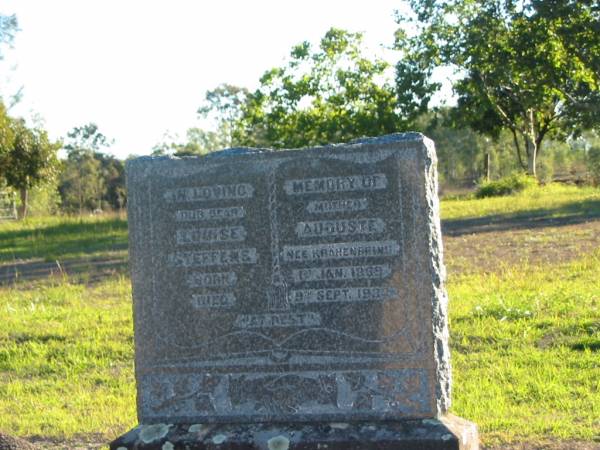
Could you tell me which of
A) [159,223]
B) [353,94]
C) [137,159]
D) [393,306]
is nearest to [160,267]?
[159,223]

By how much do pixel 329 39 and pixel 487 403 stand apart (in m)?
26.7

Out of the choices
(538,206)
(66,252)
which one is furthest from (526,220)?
(66,252)

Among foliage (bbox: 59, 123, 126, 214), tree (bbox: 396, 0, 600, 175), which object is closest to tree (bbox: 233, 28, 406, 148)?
tree (bbox: 396, 0, 600, 175)

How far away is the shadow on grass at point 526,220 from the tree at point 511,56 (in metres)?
4.59

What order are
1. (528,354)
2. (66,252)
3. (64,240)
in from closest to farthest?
(528,354), (66,252), (64,240)

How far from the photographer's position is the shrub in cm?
2836

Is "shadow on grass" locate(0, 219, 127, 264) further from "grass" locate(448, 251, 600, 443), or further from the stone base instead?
the stone base

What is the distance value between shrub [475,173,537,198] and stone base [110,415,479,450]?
78.8 ft

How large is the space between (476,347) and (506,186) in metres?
21.4

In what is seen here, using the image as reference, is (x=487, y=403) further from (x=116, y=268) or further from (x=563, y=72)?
(x=563, y=72)

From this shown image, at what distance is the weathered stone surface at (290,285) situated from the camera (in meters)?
4.73

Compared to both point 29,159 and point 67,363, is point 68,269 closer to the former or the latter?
point 67,363

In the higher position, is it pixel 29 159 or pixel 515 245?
pixel 29 159

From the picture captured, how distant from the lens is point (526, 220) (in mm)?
18344
